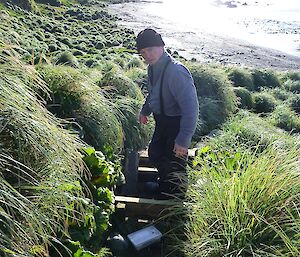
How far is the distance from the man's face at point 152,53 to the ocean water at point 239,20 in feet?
84.3

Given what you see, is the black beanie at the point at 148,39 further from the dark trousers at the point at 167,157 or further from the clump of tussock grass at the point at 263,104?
the clump of tussock grass at the point at 263,104

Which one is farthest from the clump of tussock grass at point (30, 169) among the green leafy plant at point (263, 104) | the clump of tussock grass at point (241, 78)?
the clump of tussock grass at point (241, 78)

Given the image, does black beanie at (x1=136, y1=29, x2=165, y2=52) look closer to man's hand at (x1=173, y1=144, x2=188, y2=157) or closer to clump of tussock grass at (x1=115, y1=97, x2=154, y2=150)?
man's hand at (x1=173, y1=144, x2=188, y2=157)

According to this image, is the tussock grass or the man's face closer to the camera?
the tussock grass

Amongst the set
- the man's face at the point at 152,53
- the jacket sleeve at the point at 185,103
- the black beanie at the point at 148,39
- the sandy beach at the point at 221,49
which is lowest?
the sandy beach at the point at 221,49

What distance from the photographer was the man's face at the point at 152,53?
4637mm

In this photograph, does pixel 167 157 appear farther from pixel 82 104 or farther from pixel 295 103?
pixel 295 103

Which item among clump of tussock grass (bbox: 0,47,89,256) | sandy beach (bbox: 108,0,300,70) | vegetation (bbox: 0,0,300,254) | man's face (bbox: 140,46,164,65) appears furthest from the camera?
sandy beach (bbox: 108,0,300,70)

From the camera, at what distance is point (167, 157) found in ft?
17.2

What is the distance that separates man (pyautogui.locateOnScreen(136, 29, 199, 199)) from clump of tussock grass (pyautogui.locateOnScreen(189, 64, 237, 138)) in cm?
306

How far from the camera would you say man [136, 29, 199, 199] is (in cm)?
459

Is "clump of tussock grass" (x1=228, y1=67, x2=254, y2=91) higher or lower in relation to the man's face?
lower

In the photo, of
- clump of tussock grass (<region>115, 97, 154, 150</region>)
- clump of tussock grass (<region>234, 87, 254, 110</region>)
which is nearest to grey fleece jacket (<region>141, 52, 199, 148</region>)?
clump of tussock grass (<region>115, 97, 154, 150</region>)

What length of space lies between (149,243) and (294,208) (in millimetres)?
1399
